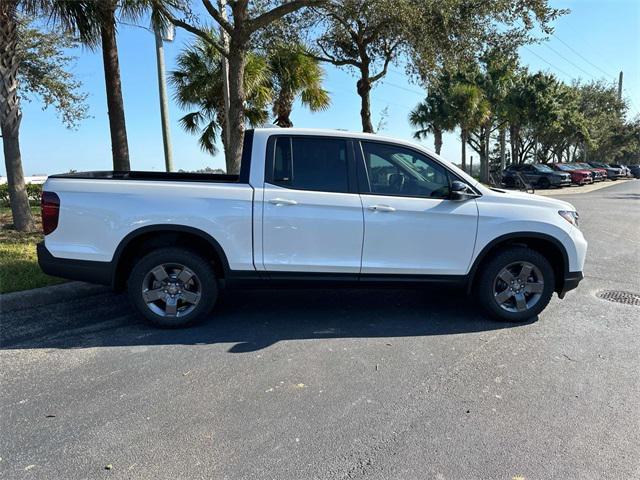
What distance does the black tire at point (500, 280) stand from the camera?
451 centimetres

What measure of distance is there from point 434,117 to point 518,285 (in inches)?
1009

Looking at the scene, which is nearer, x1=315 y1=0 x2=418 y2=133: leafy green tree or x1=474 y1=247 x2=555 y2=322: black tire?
x1=474 y1=247 x2=555 y2=322: black tire

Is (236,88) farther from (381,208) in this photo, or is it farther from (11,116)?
(381,208)

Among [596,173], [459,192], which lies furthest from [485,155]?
[459,192]

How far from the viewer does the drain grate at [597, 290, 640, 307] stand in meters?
5.38

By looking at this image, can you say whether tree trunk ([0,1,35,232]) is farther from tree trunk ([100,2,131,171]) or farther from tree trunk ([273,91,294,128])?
tree trunk ([273,91,294,128])

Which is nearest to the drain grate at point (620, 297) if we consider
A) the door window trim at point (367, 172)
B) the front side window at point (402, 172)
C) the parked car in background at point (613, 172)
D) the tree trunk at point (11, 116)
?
the door window trim at point (367, 172)

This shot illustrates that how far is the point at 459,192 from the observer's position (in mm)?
4332

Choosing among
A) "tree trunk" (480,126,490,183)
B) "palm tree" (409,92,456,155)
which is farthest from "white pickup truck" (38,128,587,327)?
"tree trunk" (480,126,490,183)

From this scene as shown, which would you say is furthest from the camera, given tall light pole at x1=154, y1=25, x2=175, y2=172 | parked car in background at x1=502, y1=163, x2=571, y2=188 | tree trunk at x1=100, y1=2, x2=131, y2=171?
parked car in background at x1=502, y1=163, x2=571, y2=188

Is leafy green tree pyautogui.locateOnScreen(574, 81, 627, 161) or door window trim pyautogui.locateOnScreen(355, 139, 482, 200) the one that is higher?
leafy green tree pyautogui.locateOnScreen(574, 81, 627, 161)

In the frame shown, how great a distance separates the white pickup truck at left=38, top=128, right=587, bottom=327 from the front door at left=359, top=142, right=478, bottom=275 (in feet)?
0.03

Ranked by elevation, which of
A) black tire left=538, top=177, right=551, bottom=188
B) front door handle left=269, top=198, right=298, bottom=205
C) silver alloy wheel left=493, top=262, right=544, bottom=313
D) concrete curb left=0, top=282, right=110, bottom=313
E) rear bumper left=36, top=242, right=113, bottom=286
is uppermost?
front door handle left=269, top=198, right=298, bottom=205

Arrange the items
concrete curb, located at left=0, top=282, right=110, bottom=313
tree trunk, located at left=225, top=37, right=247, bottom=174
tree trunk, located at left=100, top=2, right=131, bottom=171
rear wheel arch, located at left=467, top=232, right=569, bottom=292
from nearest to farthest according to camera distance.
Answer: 1. rear wheel arch, located at left=467, top=232, right=569, bottom=292
2. concrete curb, located at left=0, top=282, right=110, bottom=313
3. tree trunk, located at left=225, top=37, right=247, bottom=174
4. tree trunk, located at left=100, top=2, right=131, bottom=171
